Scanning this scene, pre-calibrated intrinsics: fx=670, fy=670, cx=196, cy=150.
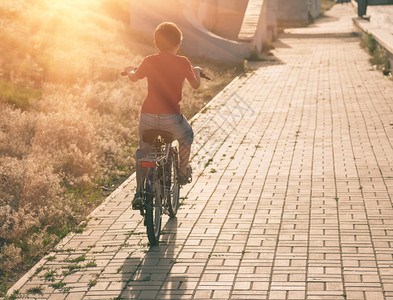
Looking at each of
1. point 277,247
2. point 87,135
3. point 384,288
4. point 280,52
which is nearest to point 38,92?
point 87,135

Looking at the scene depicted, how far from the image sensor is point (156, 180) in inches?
269

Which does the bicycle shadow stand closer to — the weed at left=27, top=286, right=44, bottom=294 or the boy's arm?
the weed at left=27, top=286, right=44, bottom=294

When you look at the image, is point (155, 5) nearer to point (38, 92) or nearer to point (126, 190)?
point (38, 92)

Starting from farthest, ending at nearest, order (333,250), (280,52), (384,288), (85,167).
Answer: (280,52) → (85,167) → (333,250) → (384,288)

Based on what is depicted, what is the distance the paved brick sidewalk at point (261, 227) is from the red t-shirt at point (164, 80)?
4.68 feet

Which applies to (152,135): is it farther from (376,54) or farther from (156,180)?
(376,54)

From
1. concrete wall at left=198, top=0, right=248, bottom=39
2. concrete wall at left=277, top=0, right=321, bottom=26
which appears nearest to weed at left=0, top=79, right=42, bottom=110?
concrete wall at left=198, top=0, right=248, bottom=39

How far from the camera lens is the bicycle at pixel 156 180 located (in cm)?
667

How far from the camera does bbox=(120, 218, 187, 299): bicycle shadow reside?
582 cm

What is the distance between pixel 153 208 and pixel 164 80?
1.34 metres

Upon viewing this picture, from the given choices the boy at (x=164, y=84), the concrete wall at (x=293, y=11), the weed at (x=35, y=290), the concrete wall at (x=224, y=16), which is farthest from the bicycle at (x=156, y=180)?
the concrete wall at (x=293, y=11)

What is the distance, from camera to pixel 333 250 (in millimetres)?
6676

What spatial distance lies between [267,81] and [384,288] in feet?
46.6

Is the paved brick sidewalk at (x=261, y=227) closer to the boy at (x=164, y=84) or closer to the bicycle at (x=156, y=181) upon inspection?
the bicycle at (x=156, y=181)
